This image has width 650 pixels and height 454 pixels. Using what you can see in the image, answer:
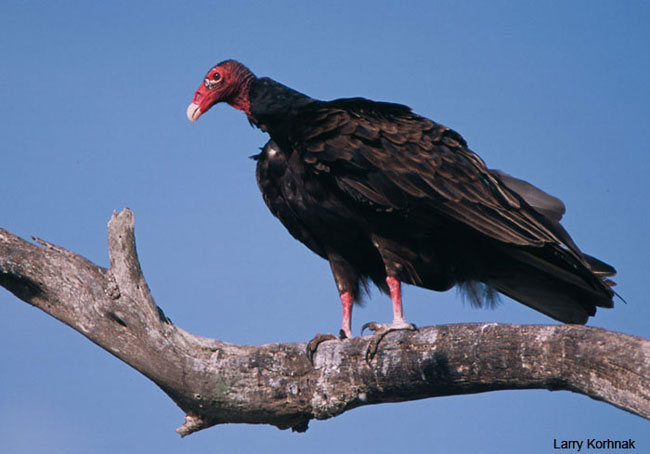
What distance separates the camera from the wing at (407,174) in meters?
4.49

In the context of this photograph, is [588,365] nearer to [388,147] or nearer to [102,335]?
[388,147]

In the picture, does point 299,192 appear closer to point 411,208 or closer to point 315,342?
point 411,208

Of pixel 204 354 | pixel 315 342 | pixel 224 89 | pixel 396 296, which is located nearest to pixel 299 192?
pixel 396 296

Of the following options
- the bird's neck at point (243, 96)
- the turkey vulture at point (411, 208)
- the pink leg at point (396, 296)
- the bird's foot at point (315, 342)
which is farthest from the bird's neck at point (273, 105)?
the bird's foot at point (315, 342)

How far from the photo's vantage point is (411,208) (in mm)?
4547

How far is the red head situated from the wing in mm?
779

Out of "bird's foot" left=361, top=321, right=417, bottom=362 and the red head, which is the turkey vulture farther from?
the red head

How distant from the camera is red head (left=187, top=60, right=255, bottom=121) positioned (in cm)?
539

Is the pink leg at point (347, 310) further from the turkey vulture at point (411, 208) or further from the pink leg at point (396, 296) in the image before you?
the pink leg at point (396, 296)

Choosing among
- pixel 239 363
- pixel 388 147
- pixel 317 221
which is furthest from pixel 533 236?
pixel 239 363

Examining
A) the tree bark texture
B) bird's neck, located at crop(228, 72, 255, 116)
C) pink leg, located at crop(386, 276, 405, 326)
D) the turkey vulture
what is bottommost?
the tree bark texture

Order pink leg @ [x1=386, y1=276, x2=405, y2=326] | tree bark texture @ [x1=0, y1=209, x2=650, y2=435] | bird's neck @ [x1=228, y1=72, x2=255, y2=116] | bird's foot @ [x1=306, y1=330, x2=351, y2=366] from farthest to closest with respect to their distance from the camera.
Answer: bird's neck @ [x1=228, y1=72, x2=255, y2=116], pink leg @ [x1=386, y1=276, x2=405, y2=326], bird's foot @ [x1=306, y1=330, x2=351, y2=366], tree bark texture @ [x1=0, y1=209, x2=650, y2=435]

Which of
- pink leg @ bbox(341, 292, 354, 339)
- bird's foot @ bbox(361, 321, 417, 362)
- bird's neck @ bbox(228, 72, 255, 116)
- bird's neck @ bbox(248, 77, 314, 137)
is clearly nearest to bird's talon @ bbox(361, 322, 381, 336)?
bird's foot @ bbox(361, 321, 417, 362)

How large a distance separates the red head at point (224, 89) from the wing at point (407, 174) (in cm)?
78
